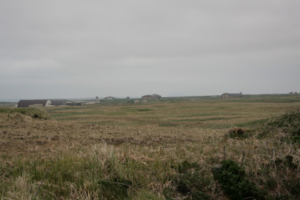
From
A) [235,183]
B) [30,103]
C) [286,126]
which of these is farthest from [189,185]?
[30,103]

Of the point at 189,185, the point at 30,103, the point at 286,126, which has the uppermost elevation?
the point at 286,126

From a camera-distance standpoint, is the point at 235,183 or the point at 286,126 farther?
the point at 286,126

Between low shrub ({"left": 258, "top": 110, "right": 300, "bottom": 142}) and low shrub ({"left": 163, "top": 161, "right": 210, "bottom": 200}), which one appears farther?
low shrub ({"left": 258, "top": 110, "right": 300, "bottom": 142})

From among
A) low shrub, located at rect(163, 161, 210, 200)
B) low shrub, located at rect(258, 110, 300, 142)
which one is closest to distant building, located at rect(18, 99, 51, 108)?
low shrub, located at rect(258, 110, 300, 142)

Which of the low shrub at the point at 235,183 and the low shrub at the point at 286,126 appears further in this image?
the low shrub at the point at 286,126

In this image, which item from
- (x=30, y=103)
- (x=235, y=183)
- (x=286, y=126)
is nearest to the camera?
(x=235, y=183)

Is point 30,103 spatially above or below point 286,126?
below

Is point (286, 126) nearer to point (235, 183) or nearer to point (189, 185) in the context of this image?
point (235, 183)

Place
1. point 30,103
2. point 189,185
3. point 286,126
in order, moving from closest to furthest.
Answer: point 189,185 < point 286,126 < point 30,103

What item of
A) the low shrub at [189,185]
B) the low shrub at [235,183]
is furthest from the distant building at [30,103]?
the low shrub at [235,183]

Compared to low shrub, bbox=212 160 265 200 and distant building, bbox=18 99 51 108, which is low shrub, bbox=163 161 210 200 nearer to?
low shrub, bbox=212 160 265 200

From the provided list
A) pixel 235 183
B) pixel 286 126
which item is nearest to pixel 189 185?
pixel 235 183

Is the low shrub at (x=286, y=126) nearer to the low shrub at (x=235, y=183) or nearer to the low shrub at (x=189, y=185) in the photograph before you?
the low shrub at (x=235, y=183)

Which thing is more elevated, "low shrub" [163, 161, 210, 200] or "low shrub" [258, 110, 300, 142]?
"low shrub" [258, 110, 300, 142]
